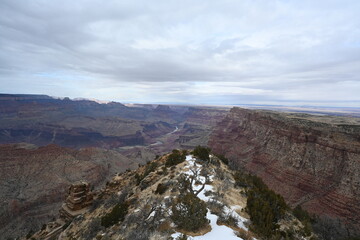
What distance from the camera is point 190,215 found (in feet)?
26.9

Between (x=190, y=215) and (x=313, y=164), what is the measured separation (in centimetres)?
3592

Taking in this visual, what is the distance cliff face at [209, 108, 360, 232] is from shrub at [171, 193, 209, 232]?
28.1m

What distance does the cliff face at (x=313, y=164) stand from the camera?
91.0 feet

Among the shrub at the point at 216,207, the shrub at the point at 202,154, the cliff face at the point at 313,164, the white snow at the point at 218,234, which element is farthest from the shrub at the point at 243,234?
the cliff face at the point at 313,164

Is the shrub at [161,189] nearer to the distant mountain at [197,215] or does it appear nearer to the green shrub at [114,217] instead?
the distant mountain at [197,215]

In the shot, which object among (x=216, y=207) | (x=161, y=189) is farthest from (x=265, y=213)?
(x=161, y=189)

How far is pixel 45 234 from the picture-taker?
1903cm

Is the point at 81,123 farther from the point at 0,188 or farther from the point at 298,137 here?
the point at 298,137

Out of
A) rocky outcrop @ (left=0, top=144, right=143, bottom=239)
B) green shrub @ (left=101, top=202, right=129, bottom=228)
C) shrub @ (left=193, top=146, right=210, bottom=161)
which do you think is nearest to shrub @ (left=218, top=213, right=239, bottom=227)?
green shrub @ (left=101, top=202, right=129, bottom=228)

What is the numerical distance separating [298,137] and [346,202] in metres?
14.8

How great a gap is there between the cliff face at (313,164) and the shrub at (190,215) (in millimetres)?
28139

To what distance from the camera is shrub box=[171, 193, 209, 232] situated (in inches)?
306

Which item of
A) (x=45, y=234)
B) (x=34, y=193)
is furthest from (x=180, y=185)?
(x=34, y=193)

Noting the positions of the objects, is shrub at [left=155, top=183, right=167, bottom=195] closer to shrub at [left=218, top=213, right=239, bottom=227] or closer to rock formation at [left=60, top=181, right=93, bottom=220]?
shrub at [left=218, top=213, right=239, bottom=227]
